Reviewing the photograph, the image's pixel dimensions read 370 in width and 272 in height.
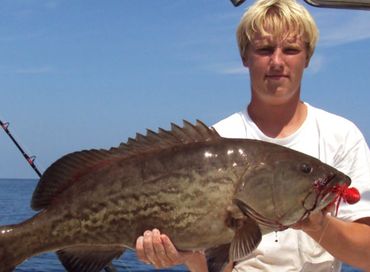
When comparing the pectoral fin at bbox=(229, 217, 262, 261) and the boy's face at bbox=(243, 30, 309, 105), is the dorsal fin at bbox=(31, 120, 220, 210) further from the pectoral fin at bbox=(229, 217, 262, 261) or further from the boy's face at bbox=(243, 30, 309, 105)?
the boy's face at bbox=(243, 30, 309, 105)

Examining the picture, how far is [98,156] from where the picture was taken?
4297mm

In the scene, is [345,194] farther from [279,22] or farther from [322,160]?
[279,22]

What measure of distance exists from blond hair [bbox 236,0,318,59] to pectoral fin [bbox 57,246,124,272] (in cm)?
195

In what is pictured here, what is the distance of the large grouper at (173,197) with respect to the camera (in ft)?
13.0

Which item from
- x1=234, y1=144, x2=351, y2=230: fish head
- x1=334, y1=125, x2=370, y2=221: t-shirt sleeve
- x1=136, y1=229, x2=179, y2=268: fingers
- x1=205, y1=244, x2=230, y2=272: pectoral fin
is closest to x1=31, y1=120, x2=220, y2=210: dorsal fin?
x1=234, y1=144, x2=351, y2=230: fish head

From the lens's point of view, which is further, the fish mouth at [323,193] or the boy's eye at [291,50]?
the boy's eye at [291,50]

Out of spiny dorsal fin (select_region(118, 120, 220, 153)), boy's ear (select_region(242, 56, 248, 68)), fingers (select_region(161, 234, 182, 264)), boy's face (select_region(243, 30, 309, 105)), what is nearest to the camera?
fingers (select_region(161, 234, 182, 264))

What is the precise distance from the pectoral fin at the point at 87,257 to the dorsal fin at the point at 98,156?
364 millimetres

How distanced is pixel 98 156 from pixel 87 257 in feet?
2.18

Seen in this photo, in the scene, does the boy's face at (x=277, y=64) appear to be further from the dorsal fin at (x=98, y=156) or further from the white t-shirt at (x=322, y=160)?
the dorsal fin at (x=98, y=156)

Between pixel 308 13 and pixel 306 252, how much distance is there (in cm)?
183

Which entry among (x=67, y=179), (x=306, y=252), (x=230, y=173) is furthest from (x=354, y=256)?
(x=67, y=179)

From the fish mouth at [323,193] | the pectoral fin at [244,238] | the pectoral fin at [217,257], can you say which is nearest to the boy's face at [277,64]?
the fish mouth at [323,193]

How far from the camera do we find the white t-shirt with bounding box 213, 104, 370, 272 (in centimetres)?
489
